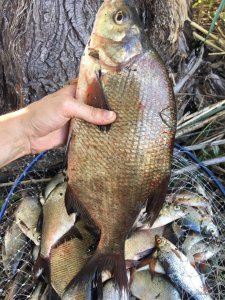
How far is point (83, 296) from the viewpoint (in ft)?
7.66

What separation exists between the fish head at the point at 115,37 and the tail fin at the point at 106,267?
2.58ft

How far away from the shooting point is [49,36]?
105 inches

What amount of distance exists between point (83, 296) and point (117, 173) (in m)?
0.64

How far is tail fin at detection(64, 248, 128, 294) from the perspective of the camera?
2170mm

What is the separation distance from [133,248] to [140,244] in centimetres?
5

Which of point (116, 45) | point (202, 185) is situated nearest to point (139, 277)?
point (202, 185)

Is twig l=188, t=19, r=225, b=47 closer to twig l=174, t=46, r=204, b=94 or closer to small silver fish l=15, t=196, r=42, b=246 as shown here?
twig l=174, t=46, r=204, b=94

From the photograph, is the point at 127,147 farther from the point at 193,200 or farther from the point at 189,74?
the point at 189,74

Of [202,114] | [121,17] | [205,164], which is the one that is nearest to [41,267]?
[205,164]

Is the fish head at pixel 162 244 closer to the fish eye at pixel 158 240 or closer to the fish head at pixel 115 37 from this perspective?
the fish eye at pixel 158 240

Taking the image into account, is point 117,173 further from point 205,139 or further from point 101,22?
point 205,139

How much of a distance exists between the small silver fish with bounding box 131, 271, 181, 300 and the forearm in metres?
0.84

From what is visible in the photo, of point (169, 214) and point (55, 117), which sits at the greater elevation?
point (55, 117)

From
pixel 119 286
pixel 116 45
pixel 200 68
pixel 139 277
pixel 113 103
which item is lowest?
pixel 139 277
